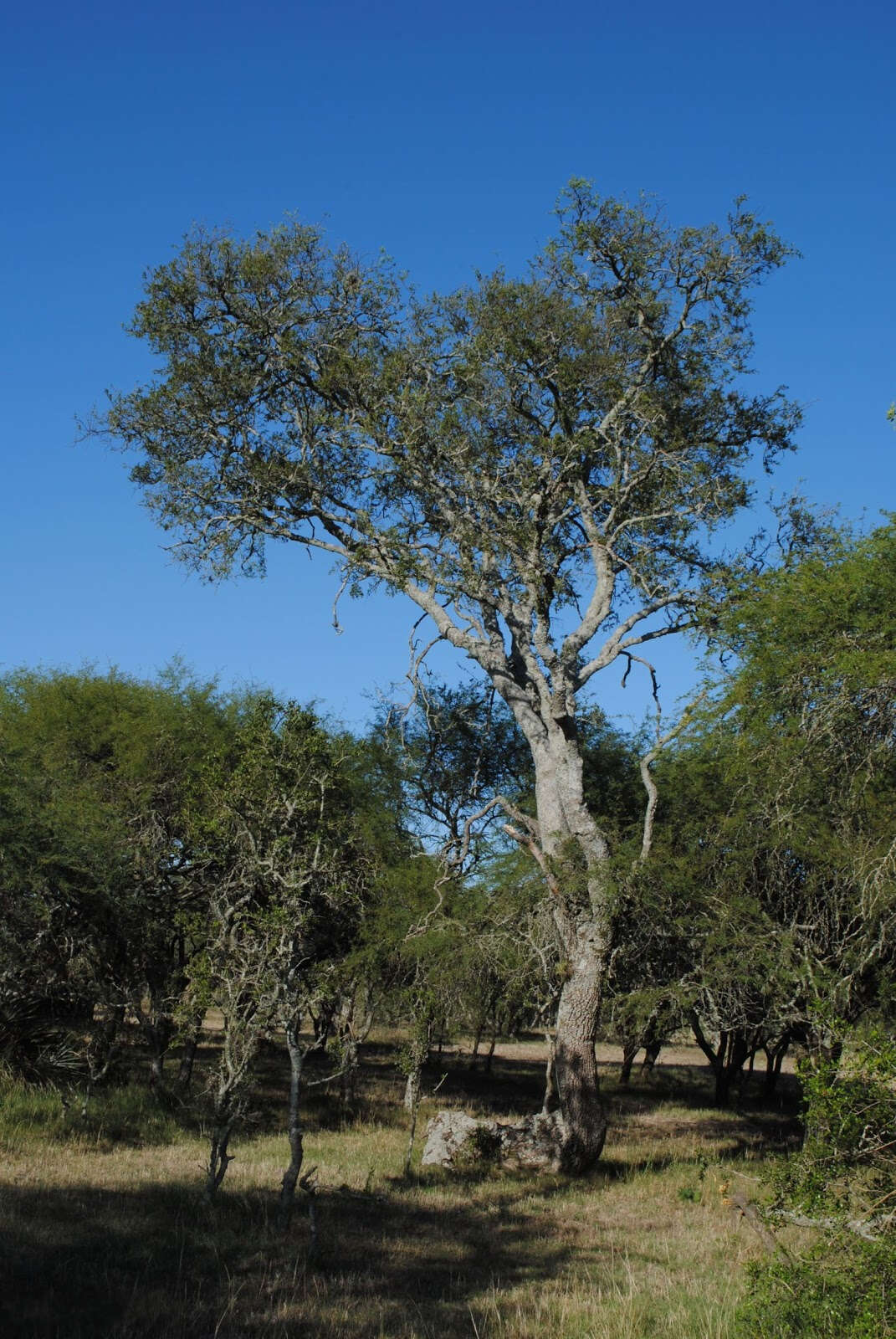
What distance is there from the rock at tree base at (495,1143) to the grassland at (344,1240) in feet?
2.16

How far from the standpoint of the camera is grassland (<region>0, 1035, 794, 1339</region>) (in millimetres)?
8250

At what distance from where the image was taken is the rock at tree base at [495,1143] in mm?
17000

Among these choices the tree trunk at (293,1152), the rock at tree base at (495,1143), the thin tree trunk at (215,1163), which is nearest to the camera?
the tree trunk at (293,1152)

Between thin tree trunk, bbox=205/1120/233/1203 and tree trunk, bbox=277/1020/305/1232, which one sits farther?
thin tree trunk, bbox=205/1120/233/1203

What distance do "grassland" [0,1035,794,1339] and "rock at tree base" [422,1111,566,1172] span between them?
2.16 feet

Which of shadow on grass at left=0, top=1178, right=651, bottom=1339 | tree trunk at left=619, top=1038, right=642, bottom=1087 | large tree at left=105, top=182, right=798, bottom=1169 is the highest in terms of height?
large tree at left=105, top=182, right=798, bottom=1169

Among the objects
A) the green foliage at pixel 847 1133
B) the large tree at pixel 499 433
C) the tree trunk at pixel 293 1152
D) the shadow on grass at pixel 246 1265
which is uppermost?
the large tree at pixel 499 433

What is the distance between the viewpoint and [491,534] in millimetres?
19906

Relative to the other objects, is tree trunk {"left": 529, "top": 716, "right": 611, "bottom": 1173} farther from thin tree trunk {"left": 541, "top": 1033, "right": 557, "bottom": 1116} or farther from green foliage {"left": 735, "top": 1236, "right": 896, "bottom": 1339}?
green foliage {"left": 735, "top": 1236, "right": 896, "bottom": 1339}

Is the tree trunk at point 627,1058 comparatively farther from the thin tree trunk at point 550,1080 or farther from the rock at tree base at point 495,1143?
the rock at tree base at point 495,1143

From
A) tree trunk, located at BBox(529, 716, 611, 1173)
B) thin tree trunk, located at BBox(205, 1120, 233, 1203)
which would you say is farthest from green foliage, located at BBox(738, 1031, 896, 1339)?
tree trunk, located at BBox(529, 716, 611, 1173)

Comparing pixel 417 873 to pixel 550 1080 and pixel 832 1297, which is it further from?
pixel 832 1297

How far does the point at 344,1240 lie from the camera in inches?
435

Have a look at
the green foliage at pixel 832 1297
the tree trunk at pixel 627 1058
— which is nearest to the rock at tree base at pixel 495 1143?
the green foliage at pixel 832 1297
